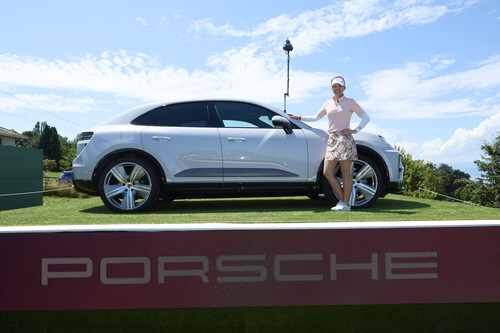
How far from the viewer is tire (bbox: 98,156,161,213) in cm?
429

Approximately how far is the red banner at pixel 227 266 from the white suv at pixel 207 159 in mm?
1992

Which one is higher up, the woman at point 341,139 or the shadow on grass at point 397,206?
the woman at point 341,139

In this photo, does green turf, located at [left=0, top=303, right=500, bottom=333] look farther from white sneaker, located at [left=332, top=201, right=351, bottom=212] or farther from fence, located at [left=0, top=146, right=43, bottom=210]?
fence, located at [left=0, top=146, right=43, bottom=210]

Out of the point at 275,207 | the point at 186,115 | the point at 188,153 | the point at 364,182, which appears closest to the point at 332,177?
the point at 364,182

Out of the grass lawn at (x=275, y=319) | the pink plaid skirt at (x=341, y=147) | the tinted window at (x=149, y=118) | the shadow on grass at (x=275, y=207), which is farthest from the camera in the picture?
the tinted window at (x=149, y=118)

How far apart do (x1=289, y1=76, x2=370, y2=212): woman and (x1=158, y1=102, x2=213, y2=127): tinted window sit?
1.36 meters

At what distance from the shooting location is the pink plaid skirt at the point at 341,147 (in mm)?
4246

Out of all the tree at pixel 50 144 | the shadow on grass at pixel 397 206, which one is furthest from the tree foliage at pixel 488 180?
the tree at pixel 50 144

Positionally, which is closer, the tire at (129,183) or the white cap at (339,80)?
the tire at (129,183)

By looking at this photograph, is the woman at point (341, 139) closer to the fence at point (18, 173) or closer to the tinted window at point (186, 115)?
the tinted window at point (186, 115)

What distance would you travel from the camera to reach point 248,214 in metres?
3.63

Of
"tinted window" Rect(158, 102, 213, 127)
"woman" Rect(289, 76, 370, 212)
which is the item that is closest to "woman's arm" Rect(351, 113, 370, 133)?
"woman" Rect(289, 76, 370, 212)

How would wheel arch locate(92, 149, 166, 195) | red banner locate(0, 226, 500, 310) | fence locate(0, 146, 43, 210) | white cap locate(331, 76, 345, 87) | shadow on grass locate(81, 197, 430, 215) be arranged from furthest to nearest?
fence locate(0, 146, 43, 210)
white cap locate(331, 76, 345, 87)
wheel arch locate(92, 149, 166, 195)
shadow on grass locate(81, 197, 430, 215)
red banner locate(0, 226, 500, 310)

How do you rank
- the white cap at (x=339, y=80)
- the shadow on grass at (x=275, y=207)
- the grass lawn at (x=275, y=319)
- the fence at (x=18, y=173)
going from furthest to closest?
the fence at (x=18, y=173), the white cap at (x=339, y=80), the shadow on grass at (x=275, y=207), the grass lawn at (x=275, y=319)
